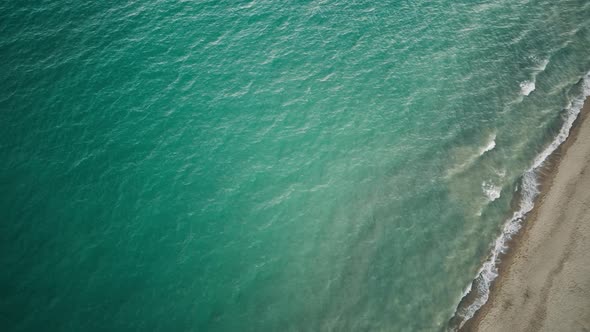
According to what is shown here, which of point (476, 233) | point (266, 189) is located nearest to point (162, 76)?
point (266, 189)

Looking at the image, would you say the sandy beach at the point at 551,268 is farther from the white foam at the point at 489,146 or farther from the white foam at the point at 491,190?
the white foam at the point at 489,146

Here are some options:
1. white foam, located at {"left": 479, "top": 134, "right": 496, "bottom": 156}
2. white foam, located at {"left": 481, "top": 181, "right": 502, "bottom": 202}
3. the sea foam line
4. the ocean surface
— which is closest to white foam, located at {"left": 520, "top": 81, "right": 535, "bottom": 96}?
the ocean surface

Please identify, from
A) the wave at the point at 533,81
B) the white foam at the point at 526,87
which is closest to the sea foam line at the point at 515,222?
the white foam at the point at 526,87

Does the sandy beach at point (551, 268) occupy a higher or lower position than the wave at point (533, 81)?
lower

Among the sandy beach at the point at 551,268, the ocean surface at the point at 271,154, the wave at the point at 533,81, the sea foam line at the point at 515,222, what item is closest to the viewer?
the sandy beach at the point at 551,268

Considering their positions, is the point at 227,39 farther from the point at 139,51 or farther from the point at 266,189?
the point at 266,189

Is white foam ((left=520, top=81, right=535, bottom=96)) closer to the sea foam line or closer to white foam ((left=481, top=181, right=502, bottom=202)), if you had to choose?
the sea foam line

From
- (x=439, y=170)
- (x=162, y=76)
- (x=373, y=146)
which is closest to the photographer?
(x=439, y=170)

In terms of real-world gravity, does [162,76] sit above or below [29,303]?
above
